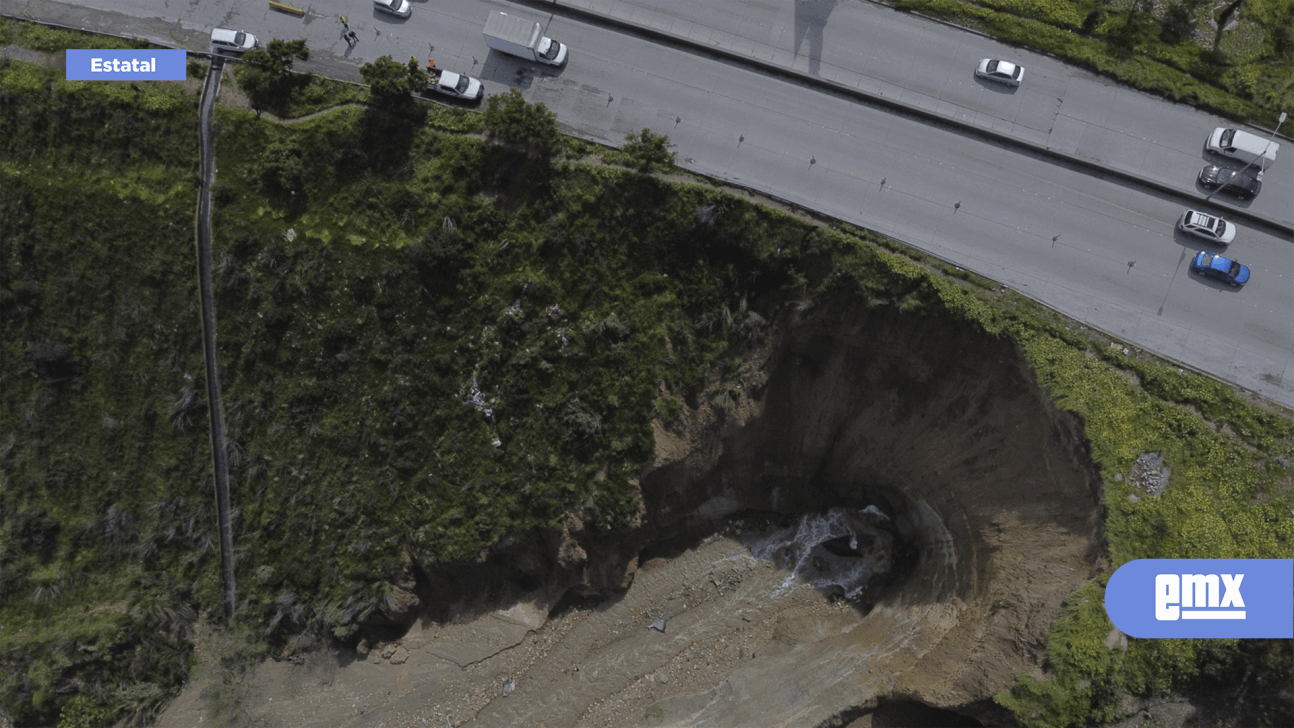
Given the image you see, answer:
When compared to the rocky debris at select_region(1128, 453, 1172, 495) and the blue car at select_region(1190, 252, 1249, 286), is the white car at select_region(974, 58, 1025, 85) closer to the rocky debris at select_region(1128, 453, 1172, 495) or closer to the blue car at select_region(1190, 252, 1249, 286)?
the blue car at select_region(1190, 252, 1249, 286)

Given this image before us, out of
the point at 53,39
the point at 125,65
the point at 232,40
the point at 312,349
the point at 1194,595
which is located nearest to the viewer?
the point at 1194,595

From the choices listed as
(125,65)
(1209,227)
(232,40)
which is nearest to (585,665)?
(1209,227)

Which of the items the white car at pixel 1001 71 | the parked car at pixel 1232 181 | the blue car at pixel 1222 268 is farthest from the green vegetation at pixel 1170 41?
the blue car at pixel 1222 268

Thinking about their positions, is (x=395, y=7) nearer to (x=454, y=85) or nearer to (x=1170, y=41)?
(x=454, y=85)

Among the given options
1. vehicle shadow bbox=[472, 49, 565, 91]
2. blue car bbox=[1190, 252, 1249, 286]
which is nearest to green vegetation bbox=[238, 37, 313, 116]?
vehicle shadow bbox=[472, 49, 565, 91]

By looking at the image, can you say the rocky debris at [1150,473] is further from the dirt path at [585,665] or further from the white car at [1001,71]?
the white car at [1001,71]
